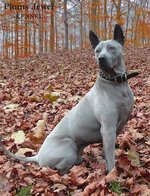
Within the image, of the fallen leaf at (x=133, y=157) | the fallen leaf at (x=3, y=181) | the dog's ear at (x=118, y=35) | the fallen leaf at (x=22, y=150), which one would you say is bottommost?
the fallen leaf at (x=3, y=181)

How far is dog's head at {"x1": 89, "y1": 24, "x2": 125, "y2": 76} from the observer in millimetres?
4031

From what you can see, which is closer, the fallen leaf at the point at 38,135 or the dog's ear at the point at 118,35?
the dog's ear at the point at 118,35

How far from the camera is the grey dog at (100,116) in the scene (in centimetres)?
412

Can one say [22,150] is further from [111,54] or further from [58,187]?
[111,54]

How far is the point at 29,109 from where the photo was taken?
7660 mm

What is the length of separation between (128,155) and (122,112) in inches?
23.6

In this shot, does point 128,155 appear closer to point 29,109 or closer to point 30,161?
point 30,161

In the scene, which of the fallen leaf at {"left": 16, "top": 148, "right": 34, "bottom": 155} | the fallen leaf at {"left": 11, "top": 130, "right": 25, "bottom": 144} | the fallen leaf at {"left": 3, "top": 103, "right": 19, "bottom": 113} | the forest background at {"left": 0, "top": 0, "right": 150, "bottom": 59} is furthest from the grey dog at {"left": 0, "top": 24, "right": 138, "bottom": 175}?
the forest background at {"left": 0, "top": 0, "right": 150, "bottom": 59}

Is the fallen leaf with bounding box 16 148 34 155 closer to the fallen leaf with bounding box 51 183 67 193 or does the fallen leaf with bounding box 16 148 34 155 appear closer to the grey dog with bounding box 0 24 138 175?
the grey dog with bounding box 0 24 138 175

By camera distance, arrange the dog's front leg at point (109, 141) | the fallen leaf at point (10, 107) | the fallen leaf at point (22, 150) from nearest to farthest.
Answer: the dog's front leg at point (109, 141) < the fallen leaf at point (22, 150) < the fallen leaf at point (10, 107)

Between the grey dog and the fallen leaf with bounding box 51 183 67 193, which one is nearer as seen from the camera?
the fallen leaf with bounding box 51 183 67 193

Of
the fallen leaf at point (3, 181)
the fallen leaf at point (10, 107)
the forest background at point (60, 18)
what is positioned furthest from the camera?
the forest background at point (60, 18)

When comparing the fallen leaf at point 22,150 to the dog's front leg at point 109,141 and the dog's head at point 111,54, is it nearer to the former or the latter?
the dog's front leg at point 109,141

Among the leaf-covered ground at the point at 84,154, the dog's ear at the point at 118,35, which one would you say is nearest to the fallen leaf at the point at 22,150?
the leaf-covered ground at the point at 84,154
